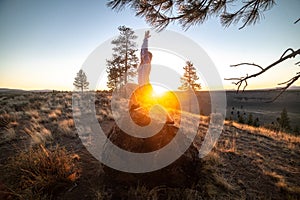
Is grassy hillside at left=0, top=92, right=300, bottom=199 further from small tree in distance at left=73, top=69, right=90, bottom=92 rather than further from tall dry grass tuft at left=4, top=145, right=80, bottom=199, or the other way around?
small tree in distance at left=73, top=69, right=90, bottom=92

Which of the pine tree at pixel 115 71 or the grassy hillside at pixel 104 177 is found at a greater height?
the pine tree at pixel 115 71

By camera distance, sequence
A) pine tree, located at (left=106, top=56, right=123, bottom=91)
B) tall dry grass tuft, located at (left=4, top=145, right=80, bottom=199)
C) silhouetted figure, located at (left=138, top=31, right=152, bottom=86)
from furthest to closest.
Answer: pine tree, located at (left=106, top=56, right=123, bottom=91), silhouetted figure, located at (left=138, top=31, right=152, bottom=86), tall dry grass tuft, located at (left=4, top=145, right=80, bottom=199)

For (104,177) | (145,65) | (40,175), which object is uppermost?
(145,65)

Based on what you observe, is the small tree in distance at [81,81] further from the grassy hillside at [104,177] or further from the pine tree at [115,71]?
the grassy hillside at [104,177]

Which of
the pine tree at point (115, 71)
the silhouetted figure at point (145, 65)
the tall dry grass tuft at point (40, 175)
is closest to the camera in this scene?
the tall dry grass tuft at point (40, 175)

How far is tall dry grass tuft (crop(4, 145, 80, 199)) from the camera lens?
2695 mm

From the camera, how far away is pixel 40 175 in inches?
115

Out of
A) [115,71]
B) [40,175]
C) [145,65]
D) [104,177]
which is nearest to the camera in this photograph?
[40,175]

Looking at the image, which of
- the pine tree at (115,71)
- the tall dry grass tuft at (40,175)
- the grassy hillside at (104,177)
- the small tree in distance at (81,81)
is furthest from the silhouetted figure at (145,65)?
the small tree in distance at (81,81)

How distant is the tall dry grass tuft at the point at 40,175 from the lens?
270 cm

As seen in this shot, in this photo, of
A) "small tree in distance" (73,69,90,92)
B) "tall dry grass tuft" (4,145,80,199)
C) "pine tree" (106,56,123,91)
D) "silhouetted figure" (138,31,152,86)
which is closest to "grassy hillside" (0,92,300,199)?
"tall dry grass tuft" (4,145,80,199)

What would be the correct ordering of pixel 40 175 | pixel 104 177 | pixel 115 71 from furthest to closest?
pixel 115 71 < pixel 104 177 < pixel 40 175

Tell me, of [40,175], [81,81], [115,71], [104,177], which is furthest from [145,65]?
[81,81]

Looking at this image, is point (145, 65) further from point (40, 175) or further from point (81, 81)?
point (81, 81)
